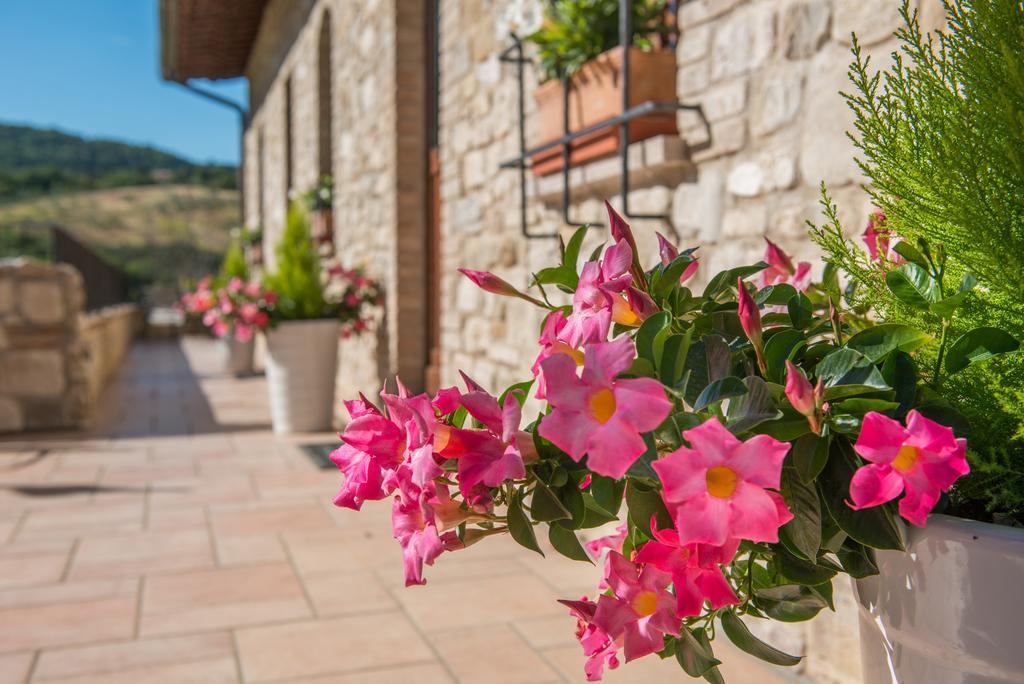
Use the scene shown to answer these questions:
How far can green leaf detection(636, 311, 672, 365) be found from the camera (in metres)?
0.72

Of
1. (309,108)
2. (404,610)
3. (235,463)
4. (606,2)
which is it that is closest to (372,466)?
(404,610)

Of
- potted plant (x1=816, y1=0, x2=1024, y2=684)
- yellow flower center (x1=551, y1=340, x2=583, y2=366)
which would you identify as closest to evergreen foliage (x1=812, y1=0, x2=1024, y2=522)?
potted plant (x1=816, y1=0, x2=1024, y2=684)

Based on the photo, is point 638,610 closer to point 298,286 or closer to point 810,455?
point 810,455

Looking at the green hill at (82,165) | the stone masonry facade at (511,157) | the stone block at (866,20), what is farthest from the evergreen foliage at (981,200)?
the green hill at (82,165)

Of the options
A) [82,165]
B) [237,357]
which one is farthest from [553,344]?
[82,165]

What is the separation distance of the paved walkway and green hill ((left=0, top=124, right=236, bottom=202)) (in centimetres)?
3602

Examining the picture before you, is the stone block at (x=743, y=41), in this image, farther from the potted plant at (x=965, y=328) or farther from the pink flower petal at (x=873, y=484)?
the pink flower petal at (x=873, y=484)

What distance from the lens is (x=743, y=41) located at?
2115 millimetres

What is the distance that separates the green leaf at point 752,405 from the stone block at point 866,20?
1.20 m

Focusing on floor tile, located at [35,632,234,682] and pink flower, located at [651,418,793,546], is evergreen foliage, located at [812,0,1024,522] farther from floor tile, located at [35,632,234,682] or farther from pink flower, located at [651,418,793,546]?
floor tile, located at [35,632,234,682]

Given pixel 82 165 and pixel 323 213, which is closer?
pixel 323 213

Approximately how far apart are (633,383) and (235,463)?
14.2 feet

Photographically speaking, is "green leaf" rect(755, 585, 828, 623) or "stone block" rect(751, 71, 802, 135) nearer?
"green leaf" rect(755, 585, 828, 623)

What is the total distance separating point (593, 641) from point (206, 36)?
35.9ft
